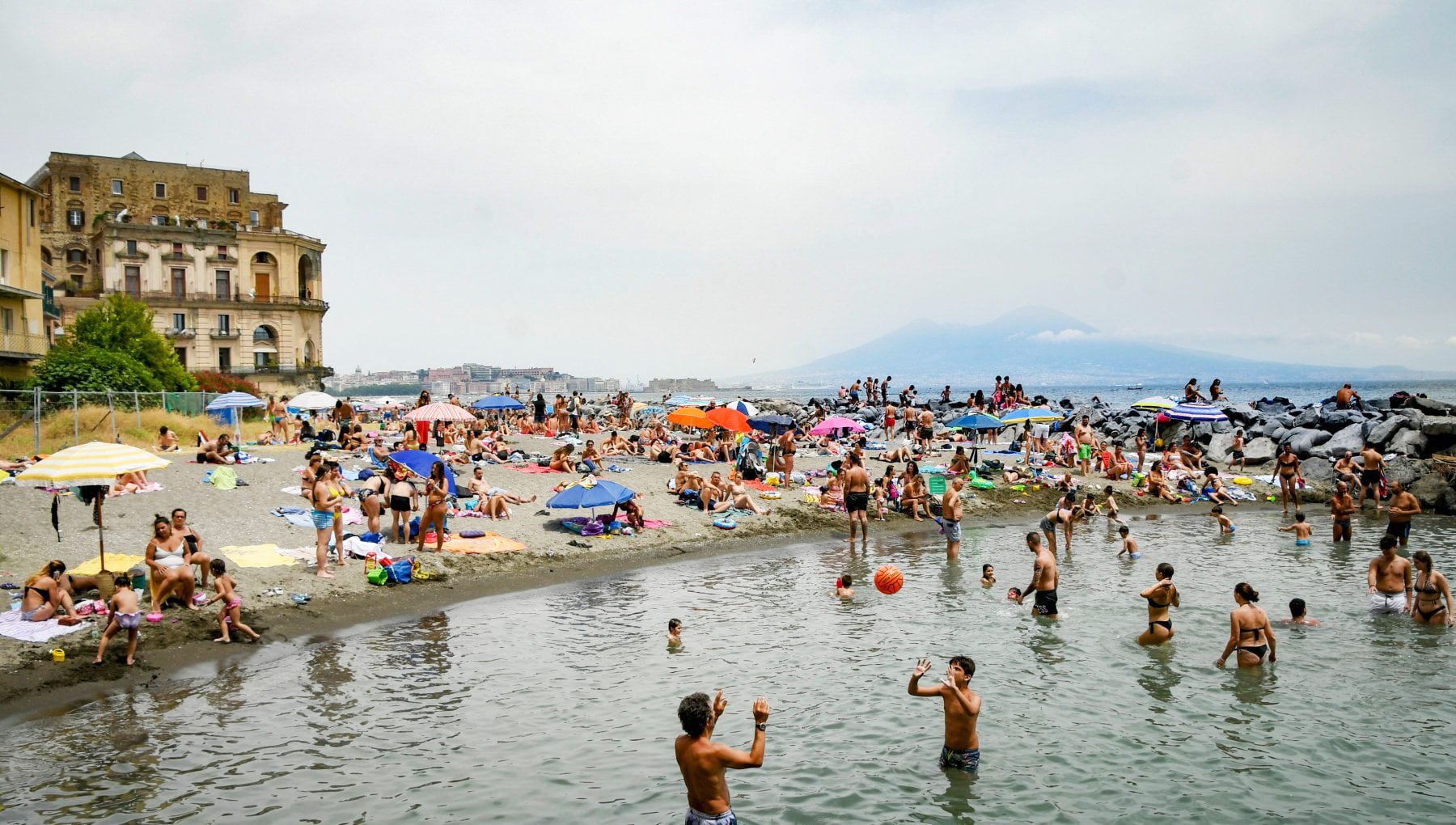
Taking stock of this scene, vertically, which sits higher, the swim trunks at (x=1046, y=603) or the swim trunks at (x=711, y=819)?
the swim trunks at (x=711, y=819)

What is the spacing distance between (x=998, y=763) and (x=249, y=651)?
10151 mm

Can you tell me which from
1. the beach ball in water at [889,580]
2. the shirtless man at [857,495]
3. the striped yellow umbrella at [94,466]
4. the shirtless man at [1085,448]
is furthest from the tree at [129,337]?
the shirtless man at [1085,448]

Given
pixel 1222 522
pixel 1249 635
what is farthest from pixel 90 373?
pixel 1222 522

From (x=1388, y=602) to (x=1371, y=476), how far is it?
550 inches

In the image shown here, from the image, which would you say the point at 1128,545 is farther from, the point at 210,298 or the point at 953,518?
the point at 210,298

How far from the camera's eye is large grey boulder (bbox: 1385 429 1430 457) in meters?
28.5

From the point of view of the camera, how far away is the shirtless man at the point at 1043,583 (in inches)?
567

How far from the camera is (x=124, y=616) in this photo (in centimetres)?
1157

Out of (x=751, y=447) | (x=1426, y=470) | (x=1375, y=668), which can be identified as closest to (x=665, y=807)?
(x=1375, y=668)

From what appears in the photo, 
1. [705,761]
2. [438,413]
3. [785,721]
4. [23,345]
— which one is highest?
[23,345]

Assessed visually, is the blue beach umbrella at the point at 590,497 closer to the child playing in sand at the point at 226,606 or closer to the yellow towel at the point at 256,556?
the yellow towel at the point at 256,556

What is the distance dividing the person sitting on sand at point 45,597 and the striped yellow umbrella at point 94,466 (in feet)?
2.21

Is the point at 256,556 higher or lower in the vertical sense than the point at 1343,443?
lower

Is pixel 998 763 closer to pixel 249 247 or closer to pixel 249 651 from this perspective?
pixel 249 651
